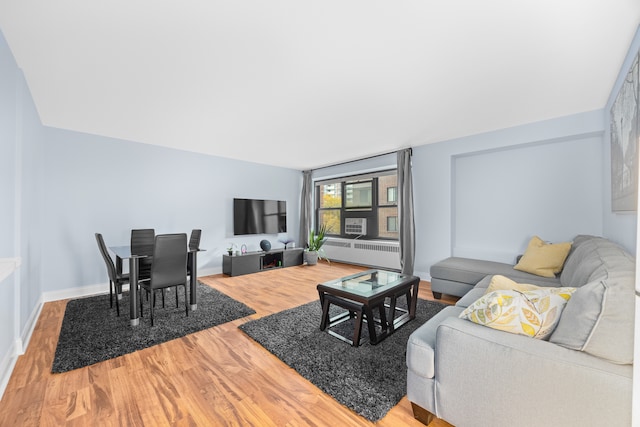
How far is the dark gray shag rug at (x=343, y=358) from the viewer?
5.27ft

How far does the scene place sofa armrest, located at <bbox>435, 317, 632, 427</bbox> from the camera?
3.18 ft

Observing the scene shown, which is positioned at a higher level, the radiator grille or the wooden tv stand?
the radiator grille

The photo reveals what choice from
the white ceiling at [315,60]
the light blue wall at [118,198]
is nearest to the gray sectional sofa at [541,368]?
the white ceiling at [315,60]

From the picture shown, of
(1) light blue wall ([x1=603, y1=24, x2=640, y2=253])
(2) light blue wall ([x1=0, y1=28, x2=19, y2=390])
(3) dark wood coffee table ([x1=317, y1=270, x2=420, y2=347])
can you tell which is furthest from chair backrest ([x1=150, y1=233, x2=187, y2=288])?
(1) light blue wall ([x1=603, y1=24, x2=640, y2=253])

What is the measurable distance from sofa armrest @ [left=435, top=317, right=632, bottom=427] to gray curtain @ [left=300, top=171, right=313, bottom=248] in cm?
521

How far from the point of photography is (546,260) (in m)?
2.78

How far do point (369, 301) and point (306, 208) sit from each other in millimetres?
4466

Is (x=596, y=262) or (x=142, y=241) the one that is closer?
(x=596, y=262)

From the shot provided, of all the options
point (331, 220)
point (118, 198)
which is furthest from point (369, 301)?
point (331, 220)

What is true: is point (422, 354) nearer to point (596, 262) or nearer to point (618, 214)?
point (596, 262)

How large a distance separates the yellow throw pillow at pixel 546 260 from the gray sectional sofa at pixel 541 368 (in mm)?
1536

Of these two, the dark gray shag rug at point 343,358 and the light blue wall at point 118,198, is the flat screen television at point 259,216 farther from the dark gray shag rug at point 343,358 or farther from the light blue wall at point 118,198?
the dark gray shag rug at point 343,358

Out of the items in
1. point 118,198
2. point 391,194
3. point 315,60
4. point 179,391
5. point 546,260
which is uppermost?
point 315,60

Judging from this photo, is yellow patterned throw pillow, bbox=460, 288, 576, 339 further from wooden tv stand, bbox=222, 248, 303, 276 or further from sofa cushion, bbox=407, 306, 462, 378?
wooden tv stand, bbox=222, 248, 303, 276
